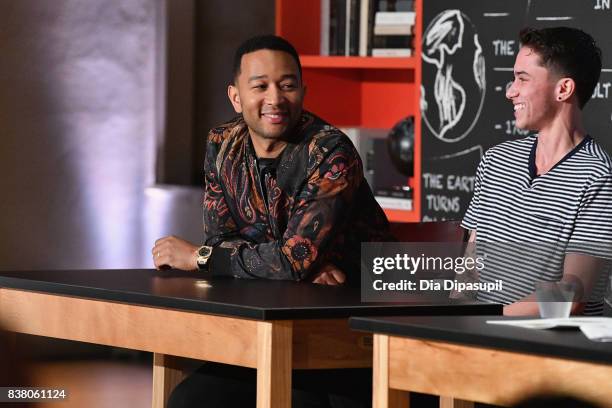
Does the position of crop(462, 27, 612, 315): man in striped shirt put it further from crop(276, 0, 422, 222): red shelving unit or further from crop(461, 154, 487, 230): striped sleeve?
crop(276, 0, 422, 222): red shelving unit

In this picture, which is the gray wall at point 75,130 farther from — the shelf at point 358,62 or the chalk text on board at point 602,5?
the chalk text on board at point 602,5

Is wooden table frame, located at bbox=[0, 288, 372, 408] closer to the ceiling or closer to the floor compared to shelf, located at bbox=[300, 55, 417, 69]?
closer to the floor

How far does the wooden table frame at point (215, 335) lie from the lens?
8.09ft

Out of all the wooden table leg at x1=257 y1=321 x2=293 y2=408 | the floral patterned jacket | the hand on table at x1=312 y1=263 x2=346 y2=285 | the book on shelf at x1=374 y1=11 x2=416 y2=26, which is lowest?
the wooden table leg at x1=257 y1=321 x2=293 y2=408

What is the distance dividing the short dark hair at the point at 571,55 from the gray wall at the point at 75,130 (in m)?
2.80

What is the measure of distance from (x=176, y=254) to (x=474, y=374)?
118 cm

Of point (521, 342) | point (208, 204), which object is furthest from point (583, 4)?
point (521, 342)

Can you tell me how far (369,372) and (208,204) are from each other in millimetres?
666

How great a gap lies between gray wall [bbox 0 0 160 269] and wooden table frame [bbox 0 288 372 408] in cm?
238

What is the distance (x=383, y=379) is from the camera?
2271 mm

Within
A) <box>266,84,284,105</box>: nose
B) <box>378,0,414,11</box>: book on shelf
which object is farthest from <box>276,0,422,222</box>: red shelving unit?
<box>266,84,284,105</box>: nose

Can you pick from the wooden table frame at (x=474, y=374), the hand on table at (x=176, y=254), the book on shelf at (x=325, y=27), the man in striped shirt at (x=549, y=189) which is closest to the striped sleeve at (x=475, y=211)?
the man in striped shirt at (x=549, y=189)

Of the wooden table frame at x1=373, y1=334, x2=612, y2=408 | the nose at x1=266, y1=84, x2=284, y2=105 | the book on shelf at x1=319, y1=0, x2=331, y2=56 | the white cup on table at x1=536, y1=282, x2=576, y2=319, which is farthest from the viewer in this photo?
the book on shelf at x1=319, y1=0, x2=331, y2=56

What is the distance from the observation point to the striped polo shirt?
2.69m
